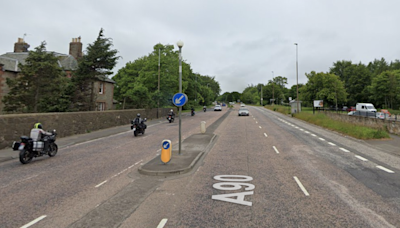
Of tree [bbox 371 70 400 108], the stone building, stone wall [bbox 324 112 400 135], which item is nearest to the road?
stone wall [bbox 324 112 400 135]

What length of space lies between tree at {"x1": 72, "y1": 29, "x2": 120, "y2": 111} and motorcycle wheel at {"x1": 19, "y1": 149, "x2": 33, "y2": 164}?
644 inches

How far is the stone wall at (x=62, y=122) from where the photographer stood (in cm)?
1162

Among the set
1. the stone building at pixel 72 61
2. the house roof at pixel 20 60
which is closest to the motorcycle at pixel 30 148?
the stone building at pixel 72 61

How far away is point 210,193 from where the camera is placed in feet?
19.0

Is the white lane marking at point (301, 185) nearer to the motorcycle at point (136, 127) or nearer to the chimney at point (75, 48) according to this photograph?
the motorcycle at point (136, 127)

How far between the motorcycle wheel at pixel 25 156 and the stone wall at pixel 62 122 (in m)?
3.64

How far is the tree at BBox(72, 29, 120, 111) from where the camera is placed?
2448 centimetres

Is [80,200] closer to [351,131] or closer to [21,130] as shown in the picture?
[21,130]

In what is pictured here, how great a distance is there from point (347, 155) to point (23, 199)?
40.0ft

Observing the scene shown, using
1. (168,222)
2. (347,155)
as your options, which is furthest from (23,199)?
(347,155)

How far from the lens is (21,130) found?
1234 cm

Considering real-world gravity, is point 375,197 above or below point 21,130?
below

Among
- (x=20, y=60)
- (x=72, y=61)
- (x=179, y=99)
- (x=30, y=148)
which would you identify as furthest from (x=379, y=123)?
(x=20, y=60)

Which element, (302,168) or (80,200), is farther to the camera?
(302,168)
